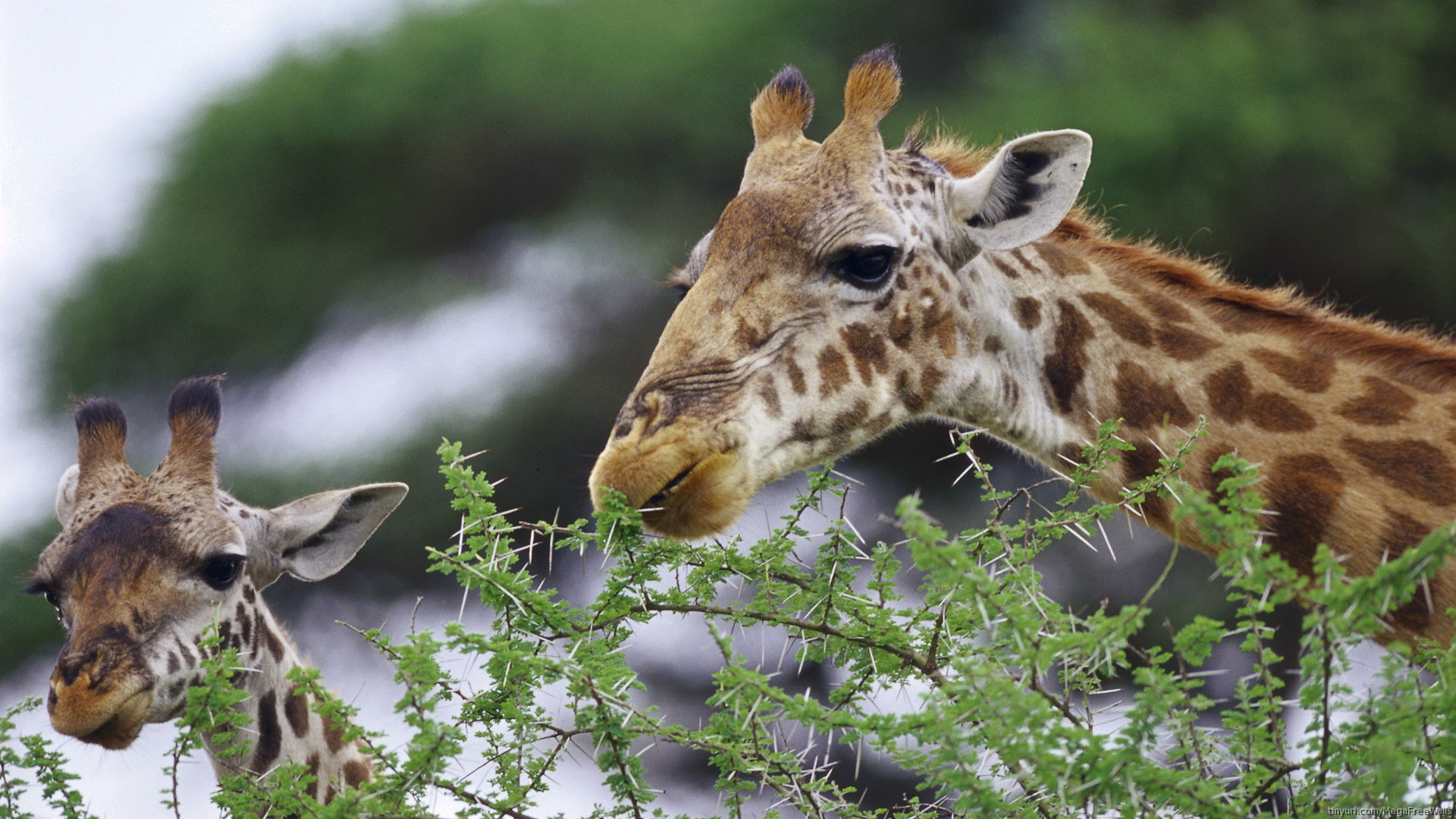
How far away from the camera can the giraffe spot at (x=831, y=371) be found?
3.11 meters

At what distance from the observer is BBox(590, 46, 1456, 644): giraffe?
2.98m

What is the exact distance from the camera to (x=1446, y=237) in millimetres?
8125

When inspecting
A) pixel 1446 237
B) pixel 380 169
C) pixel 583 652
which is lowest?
pixel 1446 237

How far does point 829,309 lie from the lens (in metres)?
3.17

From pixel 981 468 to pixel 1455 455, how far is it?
104 cm

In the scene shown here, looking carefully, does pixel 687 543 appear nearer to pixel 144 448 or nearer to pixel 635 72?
pixel 144 448

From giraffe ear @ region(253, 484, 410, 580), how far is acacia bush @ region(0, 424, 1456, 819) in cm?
79

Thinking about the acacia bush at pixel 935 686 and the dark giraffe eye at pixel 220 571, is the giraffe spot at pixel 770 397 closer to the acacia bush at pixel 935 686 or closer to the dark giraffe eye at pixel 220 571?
the acacia bush at pixel 935 686

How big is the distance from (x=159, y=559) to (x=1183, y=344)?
2.34 metres

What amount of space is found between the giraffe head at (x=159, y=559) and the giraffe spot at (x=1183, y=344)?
6.30 feet

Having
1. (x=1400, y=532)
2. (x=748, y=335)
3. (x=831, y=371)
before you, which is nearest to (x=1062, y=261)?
(x=831, y=371)

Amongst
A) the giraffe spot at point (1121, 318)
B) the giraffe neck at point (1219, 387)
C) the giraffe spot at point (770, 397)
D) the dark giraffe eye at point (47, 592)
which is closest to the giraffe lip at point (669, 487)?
the giraffe spot at point (770, 397)

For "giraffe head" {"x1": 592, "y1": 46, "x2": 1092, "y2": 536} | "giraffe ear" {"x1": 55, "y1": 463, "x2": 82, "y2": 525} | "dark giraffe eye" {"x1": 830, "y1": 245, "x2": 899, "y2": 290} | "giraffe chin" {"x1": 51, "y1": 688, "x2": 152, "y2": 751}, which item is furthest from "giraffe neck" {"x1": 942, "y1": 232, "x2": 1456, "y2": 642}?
"giraffe ear" {"x1": 55, "y1": 463, "x2": 82, "y2": 525}

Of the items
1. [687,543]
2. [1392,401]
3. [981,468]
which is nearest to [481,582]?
[687,543]
